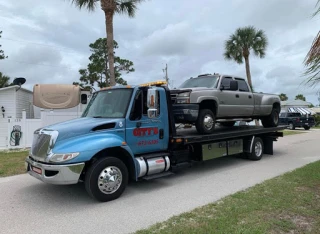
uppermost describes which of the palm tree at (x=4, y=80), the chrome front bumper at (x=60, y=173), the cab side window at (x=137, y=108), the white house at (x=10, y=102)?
the palm tree at (x=4, y=80)

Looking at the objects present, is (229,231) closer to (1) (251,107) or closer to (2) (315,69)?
(2) (315,69)

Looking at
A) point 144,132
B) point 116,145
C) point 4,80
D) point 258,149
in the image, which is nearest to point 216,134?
point 144,132

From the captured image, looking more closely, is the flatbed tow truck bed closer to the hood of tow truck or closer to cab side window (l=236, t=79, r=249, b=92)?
cab side window (l=236, t=79, r=249, b=92)

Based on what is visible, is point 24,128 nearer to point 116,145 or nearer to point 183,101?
point 183,101

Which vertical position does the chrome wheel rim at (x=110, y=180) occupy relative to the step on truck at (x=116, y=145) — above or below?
below

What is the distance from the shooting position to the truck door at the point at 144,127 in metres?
6.25

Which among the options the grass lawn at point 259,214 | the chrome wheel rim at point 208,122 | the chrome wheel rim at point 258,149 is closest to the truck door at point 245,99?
the chrome wheel rim at point 258,149

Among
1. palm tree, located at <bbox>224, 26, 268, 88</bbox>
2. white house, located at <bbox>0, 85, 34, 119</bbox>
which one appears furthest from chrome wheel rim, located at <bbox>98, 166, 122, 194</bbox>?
palm tree, located at <bbox>224, 26, 268, 88</bbox>

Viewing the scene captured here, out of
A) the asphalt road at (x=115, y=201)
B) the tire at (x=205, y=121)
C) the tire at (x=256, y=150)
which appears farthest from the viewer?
the tire at (x=256, y=150)

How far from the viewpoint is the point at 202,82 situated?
8.90 metres

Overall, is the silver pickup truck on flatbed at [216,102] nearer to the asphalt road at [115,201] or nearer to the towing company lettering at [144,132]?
the towing company lettering at [144,132]

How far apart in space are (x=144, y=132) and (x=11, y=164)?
5.51m

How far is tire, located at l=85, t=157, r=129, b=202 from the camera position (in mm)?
5363

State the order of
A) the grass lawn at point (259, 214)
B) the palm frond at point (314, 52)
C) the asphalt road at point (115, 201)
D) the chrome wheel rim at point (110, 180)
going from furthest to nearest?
the chrome wheel rim at point (110, 180)
the asphalt road at point (115, 201)
the grass lawn at point (259, 214)
the palm frond at point (314, 52)
